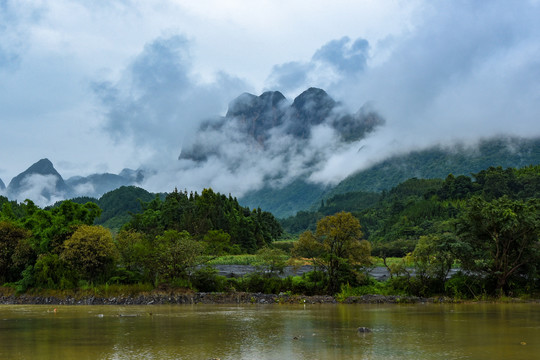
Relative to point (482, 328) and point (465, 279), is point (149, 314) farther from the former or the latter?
point (465, 279)

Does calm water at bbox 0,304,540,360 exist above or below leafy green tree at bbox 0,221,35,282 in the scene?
below

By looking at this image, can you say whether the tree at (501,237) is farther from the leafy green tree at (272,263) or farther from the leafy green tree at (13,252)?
the leafy green tree at (13,252)

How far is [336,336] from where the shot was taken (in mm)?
18281

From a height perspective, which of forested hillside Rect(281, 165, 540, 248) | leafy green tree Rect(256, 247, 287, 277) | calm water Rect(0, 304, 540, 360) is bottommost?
calm water Rect(0, 304, 540, 360)

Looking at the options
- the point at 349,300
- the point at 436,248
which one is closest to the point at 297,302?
the point at 349,300

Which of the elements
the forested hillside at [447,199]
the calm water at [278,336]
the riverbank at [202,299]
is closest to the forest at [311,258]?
the riverbank at [202,299]

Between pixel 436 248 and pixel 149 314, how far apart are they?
21730mm

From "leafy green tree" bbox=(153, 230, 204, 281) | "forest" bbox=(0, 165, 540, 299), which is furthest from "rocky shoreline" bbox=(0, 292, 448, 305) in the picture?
"leafy green tree" bbox=(153, 230, 204, 281)

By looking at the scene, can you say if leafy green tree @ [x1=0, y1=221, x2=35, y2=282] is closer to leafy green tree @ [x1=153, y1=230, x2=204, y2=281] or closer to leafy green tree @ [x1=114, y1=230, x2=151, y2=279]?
leafy green tree @ [x1=114, y1=230, x2=151, y2=279]

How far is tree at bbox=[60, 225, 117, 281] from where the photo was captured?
40625 millimetres

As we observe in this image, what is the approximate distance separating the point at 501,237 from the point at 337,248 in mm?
12573

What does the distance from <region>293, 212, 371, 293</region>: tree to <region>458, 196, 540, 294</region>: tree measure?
26.1 feet

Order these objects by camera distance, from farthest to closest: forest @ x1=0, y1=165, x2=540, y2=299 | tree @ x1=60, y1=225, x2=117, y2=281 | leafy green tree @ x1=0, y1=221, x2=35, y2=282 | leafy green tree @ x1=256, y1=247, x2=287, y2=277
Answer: leafy green tree @ x1=0, y1=221, x2=35, y2=282 < leafy green tree @ x1=256, y1=247, x2=287, y2=277 < tree @ x1=60, y1=225, x2=117, y2=281 < forest @ x1=0, y1=165, x2=540, y2=299

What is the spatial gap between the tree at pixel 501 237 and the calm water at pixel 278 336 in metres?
8.39
